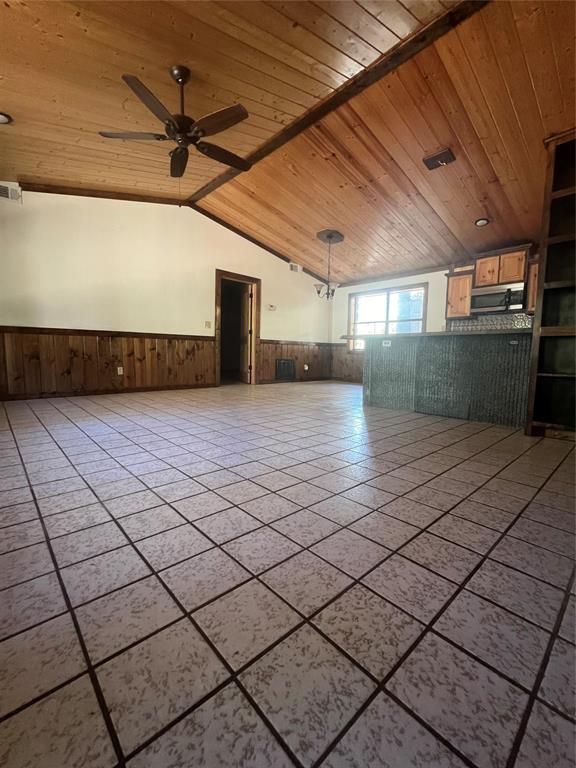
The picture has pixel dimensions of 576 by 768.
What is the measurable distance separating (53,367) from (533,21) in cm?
584

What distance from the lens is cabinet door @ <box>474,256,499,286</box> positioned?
5.32 metres

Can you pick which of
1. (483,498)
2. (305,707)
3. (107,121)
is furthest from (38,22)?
(483,498)

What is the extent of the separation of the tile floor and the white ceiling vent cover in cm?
382

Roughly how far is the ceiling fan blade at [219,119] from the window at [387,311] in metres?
4.46

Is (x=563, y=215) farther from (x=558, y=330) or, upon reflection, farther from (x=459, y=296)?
(x=459, y=296)

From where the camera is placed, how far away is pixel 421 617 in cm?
91

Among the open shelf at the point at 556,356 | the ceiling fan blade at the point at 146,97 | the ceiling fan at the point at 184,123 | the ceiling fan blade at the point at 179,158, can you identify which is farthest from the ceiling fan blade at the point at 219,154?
the open shelf at the point at 556,356

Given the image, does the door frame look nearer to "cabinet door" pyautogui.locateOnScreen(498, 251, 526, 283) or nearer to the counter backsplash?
the counter backsplash

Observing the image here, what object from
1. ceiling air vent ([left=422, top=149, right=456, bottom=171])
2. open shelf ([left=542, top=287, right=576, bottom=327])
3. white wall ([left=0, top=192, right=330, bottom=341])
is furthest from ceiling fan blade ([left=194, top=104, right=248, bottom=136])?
open shelf ([left=542, top=287, right=576, bottom=327])

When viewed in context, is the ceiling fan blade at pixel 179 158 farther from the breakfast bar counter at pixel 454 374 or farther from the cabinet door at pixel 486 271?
the cabinet door at pixel 486 271

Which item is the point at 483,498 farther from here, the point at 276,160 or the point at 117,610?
the point at 276,160

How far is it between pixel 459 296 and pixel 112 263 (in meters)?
5.75

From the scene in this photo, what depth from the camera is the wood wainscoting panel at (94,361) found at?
4.21 metres

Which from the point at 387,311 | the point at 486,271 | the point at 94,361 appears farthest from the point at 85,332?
the point at 486,271
